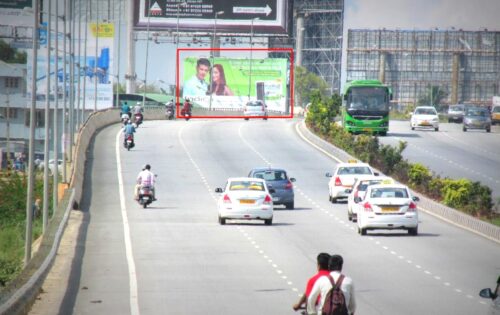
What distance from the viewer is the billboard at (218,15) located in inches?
5620

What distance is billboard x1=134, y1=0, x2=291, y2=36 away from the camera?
143 m

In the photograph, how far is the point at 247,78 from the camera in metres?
153

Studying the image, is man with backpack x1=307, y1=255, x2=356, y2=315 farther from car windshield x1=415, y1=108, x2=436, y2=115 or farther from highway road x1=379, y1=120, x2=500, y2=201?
car windshield x1=415, y1=108, x2=436, y2=115

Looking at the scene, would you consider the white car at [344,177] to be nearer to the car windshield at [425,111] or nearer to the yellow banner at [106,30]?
the car windshield at [425,111]

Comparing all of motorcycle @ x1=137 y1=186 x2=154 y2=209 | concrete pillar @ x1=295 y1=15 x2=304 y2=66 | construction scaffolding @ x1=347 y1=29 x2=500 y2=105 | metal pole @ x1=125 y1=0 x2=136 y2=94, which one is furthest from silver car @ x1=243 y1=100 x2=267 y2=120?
construction scaffolding @ x1=347 y1=29 x2=500 y2=105

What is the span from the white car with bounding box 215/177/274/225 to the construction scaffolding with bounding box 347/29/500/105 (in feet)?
487

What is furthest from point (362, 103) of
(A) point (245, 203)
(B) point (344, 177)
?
(A) point (245, 203)

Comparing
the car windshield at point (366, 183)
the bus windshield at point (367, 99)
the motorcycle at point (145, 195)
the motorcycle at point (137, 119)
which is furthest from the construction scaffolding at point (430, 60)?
the car windshield at point (366, 183)

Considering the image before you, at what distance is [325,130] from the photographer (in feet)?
271

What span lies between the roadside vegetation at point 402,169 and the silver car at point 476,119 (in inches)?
453

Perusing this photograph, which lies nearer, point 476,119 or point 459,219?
point 459,219

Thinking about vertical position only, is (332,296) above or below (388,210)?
above

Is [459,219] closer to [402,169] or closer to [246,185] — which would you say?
[246,185]

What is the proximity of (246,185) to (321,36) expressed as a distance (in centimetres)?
13596
